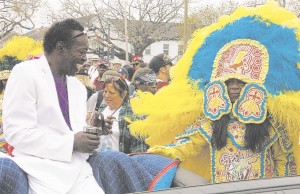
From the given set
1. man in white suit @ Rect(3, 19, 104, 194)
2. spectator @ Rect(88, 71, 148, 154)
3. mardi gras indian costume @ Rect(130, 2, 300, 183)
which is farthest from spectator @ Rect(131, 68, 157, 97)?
man in white suit @ Rect(3, 19, 104, 194)

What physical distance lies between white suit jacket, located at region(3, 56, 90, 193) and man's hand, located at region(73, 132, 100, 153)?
29mm

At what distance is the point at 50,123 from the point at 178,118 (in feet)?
4.12

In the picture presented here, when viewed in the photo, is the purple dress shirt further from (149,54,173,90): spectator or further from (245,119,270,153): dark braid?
(149,54,173,90): spectator

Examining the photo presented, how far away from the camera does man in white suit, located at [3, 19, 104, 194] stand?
2.75 metres

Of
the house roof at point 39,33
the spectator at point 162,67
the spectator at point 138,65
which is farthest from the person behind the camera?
the spectator at point 138,65

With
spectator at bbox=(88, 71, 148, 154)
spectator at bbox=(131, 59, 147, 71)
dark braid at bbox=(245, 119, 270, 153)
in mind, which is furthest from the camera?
spectator at bbox=(131, 59, 147, 71)

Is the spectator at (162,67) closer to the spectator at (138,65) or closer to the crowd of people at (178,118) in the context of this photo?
the spectator at (138,65)

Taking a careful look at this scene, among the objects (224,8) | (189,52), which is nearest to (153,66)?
(189,52)

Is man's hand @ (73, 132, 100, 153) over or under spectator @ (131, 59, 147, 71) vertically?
over

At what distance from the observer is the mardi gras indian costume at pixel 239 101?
363cm

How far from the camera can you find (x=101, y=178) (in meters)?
3.12

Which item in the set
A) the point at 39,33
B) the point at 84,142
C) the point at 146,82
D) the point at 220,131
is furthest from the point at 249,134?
the point at 39,33

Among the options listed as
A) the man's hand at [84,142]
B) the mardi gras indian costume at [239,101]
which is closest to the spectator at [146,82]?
the mardi gras indian costume at [239,101]

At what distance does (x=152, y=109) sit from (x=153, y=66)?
10.9 ft
